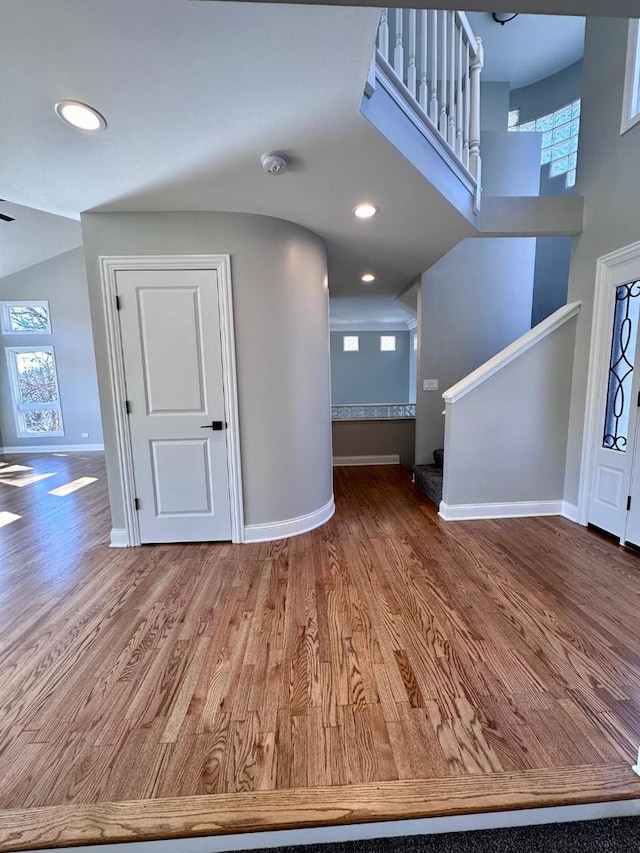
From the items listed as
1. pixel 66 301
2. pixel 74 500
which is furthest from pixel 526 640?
pixel 66 301

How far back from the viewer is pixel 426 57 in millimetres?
2299

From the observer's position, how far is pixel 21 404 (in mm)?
6883

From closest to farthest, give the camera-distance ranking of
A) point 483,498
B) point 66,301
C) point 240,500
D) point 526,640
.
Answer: point 526,640, point 240,500, point 483,498, point 66,301

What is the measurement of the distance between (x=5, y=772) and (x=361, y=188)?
3.17 m

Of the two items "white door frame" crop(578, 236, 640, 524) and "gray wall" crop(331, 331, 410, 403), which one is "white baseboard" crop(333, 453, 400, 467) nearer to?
"white door frame" crop(578, 236, 640, 524)

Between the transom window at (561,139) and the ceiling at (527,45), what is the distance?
0.52 meters

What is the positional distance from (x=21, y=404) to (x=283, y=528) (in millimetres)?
6797

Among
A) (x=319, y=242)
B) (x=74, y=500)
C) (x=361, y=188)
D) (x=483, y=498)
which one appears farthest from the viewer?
(x=74, y=500)

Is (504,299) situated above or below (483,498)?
above

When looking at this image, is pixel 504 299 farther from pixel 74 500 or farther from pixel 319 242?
A: pixel 74 500

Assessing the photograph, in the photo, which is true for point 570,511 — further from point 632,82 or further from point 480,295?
point 632,82

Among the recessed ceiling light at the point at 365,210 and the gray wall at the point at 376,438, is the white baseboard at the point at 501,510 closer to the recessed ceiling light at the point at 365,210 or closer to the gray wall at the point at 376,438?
the gray wall at the point at 376,438

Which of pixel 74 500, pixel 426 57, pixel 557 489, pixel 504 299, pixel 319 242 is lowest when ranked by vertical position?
pixel 74 500

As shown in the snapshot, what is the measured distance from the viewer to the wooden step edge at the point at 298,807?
1.06 m
